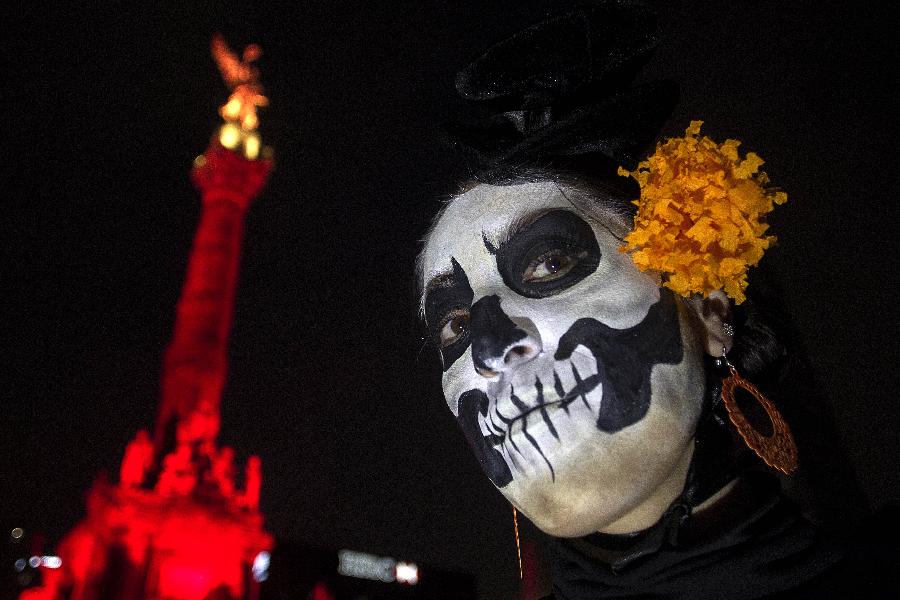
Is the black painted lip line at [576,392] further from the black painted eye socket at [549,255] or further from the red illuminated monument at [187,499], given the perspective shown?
the red illuminated monument at [187,499]

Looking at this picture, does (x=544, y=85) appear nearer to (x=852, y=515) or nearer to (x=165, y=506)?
(x=852, y=515)

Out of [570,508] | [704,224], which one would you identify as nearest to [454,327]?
[570,508]

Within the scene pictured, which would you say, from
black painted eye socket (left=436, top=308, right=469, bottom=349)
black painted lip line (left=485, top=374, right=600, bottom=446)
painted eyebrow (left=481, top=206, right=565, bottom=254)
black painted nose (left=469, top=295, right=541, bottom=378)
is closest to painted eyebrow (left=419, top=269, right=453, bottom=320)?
black painted eye socket (left=436, top=308, right=469, bottom=349)

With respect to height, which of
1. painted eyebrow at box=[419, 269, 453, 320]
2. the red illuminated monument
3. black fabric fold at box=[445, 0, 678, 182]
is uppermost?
the red illuminated monument

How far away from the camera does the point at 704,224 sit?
268 cm

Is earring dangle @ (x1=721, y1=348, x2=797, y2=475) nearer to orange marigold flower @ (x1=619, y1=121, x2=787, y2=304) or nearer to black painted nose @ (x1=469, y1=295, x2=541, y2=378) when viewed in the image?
orange marigold flower @ (x1=619, y1=121, x2=787, y2=304)

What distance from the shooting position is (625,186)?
3.11m

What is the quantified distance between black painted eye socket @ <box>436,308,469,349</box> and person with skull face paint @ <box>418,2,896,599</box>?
0.01 metres

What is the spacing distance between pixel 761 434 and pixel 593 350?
2.44 feet

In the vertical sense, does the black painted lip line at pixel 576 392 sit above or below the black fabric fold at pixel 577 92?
below

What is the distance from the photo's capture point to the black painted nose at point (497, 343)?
270 centimetres

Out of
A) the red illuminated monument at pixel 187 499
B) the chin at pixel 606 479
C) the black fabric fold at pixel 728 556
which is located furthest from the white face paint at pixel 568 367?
the red illuminated monument at pixel 187 499

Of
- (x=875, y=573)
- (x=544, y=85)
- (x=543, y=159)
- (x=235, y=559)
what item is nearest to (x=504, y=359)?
(x=543, y=159)

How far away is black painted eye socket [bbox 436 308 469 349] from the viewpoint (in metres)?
3.14
